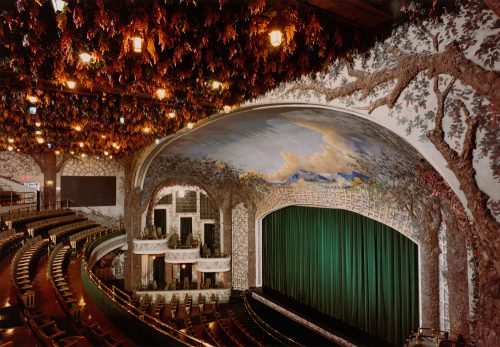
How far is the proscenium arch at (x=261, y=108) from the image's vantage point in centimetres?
387

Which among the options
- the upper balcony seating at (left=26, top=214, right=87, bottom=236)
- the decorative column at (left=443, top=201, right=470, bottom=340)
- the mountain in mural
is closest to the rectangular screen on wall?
the upper balcony seating at (left=26, top=214, right=87, bottom=236)

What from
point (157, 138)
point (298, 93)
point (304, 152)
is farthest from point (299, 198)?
point (298, 93)

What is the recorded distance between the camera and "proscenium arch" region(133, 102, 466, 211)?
3.87 meters

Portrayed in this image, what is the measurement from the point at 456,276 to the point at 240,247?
11.5 meters

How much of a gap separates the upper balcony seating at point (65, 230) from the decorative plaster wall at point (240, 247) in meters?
7.57

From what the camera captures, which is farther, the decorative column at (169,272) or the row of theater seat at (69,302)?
the decorative column at (169,272)

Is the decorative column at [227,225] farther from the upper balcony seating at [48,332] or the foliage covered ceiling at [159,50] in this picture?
the upper balcony seating at [48,332]

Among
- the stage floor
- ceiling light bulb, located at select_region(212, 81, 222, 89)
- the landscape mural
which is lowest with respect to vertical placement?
the stage floor

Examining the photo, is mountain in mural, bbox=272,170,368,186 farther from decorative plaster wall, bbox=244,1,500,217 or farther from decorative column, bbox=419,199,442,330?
decorative plaster wall, bbox=244,1,500,217

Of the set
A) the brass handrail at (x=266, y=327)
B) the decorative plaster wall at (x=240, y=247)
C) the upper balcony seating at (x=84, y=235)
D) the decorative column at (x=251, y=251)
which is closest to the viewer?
the brass handrail at (x=266, y=327)

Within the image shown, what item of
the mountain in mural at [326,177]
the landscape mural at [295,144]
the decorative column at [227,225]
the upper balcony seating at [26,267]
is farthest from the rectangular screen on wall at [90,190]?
the mountain in mural at [326,177]

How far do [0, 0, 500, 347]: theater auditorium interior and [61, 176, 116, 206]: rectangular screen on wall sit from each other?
160mm

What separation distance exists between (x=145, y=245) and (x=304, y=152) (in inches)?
422

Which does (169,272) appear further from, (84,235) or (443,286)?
(443,286)
